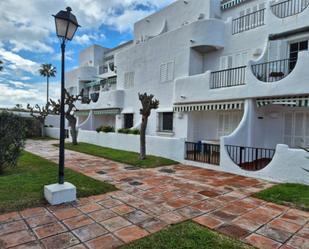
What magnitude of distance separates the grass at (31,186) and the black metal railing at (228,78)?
33.0 ft

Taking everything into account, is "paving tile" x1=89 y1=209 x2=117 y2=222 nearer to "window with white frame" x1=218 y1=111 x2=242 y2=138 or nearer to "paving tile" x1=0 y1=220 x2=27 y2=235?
"paving tile" x1=0 y1=220 x2=27 y2=235

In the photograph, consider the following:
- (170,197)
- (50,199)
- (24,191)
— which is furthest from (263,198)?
(24,191)

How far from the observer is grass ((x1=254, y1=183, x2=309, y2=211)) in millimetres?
7318

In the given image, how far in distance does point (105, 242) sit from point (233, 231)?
290cm

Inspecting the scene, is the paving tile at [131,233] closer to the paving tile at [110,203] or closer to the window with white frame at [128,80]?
the paving tile at [110,203]

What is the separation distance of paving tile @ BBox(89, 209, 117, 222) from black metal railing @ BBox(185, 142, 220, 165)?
8.09m

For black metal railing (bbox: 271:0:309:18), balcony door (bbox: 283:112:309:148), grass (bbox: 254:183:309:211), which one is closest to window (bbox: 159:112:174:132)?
balcony door (bbox: 283:112:309:148)

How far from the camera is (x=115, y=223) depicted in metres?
5.61

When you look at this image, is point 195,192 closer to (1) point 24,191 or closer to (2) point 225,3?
(1) point 24,191

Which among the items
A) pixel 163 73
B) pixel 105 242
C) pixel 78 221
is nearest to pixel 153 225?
pixel 105 242

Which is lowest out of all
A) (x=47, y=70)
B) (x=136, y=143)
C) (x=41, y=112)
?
(x=136, y=143)

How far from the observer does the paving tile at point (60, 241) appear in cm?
Answer: 453

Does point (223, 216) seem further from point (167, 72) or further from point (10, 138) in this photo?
point (167, 72)

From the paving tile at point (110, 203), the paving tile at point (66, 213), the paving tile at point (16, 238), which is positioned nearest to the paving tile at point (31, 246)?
the paving tile at point (16, 238)
